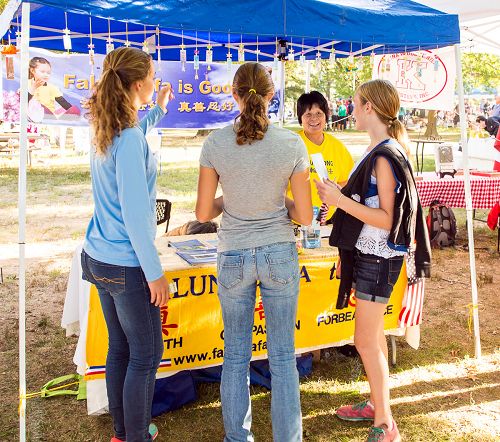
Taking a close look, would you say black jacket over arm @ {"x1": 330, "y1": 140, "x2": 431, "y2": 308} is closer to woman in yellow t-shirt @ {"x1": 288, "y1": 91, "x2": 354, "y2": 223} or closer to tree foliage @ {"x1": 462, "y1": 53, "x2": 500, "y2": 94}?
woman in yellow t-shirt @ {"x1": 288, "y1": 91, "x2": 354, "y2": 223}

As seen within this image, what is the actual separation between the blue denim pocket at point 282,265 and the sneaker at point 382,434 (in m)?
0.91

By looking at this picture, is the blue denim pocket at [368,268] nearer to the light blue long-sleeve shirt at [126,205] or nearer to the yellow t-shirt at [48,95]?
the light blue long-sleeve shirt at [126,205]

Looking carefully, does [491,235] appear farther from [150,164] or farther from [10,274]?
[150,164]

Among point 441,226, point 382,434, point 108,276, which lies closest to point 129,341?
point 108,276

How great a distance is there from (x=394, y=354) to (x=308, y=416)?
84 centimetres

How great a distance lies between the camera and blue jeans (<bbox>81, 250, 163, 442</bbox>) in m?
2.12

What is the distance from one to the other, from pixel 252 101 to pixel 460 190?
4593 mm

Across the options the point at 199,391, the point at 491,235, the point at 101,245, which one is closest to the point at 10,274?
the point at 199,391

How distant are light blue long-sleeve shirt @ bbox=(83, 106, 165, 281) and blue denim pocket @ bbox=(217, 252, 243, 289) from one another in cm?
25

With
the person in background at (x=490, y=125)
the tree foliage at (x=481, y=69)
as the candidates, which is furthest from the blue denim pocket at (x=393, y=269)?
the tree foliage at (x=481, y=69)

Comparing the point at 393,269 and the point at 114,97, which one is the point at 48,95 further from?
the point at 393,269

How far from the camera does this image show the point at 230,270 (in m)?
2.19

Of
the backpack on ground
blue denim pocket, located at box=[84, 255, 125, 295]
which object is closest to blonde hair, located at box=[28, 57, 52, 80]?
blue denim pocket, located at box=[84, 255, 125, 295]

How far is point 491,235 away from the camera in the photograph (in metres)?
7.02
